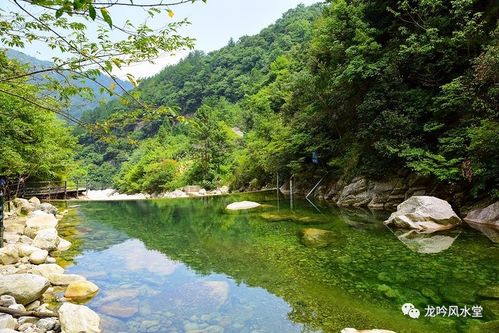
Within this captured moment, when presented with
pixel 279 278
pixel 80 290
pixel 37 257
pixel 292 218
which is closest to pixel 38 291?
pixel 80 290

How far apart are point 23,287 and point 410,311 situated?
5987 mm

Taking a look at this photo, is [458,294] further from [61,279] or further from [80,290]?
[61,279]

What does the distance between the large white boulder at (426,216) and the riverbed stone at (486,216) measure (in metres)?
0.64

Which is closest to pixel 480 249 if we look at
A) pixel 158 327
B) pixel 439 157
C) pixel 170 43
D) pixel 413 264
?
pixel 413 264

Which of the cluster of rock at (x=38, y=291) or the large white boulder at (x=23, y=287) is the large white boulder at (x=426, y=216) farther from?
the large white boulder at (x=23, y=287)

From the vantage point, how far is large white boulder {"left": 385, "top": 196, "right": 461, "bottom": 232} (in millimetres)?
10383

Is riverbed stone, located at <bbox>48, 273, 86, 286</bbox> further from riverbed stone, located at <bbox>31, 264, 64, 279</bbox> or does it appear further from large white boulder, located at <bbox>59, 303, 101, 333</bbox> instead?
large white boulder, located at <bbox>59, 303, 101, 333</bbox>

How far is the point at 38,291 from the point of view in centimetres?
548

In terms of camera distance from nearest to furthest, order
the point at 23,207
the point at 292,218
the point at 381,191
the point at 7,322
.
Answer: the point at 7,322
the point at 292,218
the point at 23,207
the point at 381,191

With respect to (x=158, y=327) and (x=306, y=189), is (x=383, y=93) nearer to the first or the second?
(x=306, y=189)

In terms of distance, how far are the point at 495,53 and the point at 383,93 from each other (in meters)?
5.07

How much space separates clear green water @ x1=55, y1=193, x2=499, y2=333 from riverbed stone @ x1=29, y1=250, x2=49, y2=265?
659mm

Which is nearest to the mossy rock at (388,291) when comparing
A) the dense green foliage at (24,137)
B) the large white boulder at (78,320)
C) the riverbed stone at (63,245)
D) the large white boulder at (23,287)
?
the large white boulder at (78,320)

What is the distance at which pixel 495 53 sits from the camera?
32.6 feet
